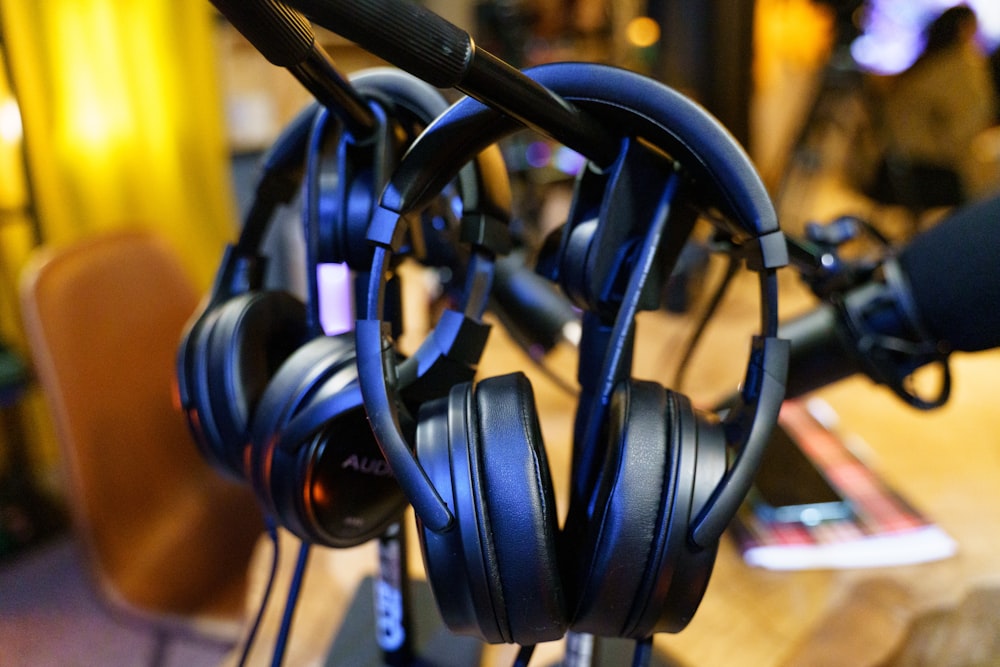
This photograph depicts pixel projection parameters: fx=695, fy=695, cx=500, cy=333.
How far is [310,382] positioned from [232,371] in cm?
8

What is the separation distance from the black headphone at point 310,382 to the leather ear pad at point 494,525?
6 centimetres

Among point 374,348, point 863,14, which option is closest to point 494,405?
point 374,348

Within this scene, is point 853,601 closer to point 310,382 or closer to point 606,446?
point 606,446

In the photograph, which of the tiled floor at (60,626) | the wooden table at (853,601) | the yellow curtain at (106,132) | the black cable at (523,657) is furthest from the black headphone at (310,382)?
the yellow curtain at (106,132)

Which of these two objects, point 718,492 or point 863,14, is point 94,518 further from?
point 863,14

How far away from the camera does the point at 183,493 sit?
1040 millimetres

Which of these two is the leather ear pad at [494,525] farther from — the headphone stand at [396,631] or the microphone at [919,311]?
the microphone at [919,311]

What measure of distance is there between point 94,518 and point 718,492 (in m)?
0.82

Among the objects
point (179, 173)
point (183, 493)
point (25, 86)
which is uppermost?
point (25, 86)

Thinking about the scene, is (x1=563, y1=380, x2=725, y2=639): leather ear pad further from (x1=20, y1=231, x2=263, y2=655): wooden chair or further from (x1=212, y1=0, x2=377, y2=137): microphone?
(x1=20, y1=231, x2=263, y2=655): wooden chair

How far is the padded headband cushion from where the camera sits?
31 cm

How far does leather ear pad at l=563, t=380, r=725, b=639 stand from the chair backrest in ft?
2.15

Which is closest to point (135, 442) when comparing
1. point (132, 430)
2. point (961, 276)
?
point (132, 430)

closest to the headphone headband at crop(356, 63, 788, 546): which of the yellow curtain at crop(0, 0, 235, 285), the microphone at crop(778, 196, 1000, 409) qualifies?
the microphone at crop(778, 196, 1000, 409)
